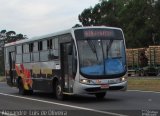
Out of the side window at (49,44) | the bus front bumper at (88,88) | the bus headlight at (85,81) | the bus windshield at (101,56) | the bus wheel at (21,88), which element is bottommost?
the bus wheel at (21,88)

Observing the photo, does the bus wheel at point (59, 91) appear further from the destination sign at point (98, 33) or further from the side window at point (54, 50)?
the destination sign at point (98, 33)

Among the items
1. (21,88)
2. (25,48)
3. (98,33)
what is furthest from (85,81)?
(21,88)

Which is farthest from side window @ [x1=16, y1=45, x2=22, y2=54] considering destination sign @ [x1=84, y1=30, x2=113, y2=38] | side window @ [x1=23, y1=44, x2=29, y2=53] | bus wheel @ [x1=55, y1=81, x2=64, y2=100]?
destination sign @ [x1=84, y1=30, x2=113, y2=38]

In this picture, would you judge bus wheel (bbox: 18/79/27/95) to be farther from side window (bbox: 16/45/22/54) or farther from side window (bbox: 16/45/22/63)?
side window (bbox: 16/45/22/54)

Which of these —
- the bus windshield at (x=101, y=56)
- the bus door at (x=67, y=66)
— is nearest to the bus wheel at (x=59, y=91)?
the bus door at (x=67, y=66)

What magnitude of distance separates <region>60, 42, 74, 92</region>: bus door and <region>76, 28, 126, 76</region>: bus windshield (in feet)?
A: 2.57

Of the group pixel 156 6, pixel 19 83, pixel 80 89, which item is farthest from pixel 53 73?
pixel 156 6

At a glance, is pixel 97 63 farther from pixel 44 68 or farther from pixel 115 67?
pixel 44 68

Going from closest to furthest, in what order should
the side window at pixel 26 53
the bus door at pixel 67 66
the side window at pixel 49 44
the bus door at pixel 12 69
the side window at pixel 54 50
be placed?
the bus door at pixel 67 66 < the side window at pixel 54 50 < the side window at pixel 49 44 < the side window at pixel 26 53 < the bus door at pixel 12 69

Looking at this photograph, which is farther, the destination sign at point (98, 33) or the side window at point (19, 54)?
the side window at point (19, 54)

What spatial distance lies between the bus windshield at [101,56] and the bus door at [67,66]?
78 cm

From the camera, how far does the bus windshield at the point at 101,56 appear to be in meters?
20.9

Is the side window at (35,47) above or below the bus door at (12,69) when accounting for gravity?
above

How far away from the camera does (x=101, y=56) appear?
21.1 metres
